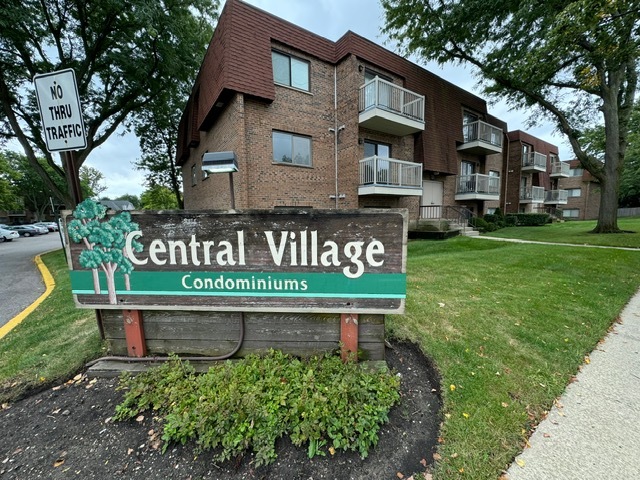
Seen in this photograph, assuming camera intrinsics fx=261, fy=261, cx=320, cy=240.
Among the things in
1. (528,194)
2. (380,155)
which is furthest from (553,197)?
(380,155)

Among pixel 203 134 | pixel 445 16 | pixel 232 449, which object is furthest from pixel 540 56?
pixel 203 134

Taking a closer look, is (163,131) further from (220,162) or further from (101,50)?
(220,162)

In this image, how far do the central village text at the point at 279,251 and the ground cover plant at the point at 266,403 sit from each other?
93cm

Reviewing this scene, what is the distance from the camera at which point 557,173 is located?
1219 inches

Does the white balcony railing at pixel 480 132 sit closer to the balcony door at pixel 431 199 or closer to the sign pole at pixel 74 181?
the balcony door at pixel 431 199

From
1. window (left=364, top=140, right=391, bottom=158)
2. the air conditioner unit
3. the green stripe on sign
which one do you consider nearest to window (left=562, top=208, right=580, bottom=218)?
window (left=364, top=140, right=391, bottom=158)

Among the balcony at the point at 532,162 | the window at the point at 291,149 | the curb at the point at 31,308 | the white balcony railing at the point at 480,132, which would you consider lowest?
the curb at the point at 31,308

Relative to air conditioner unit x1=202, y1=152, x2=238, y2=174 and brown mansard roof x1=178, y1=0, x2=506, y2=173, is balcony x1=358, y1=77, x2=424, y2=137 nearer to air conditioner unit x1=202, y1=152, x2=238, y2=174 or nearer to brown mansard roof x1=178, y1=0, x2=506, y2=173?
brown mansard roof x1=178, y1=0, x2=506, y2=173

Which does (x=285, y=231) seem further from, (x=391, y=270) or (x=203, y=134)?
(x=203, y=134)

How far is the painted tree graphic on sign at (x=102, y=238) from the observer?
244 centimetres

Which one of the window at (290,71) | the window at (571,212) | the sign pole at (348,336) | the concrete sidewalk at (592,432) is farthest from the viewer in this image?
the window at (571,212)

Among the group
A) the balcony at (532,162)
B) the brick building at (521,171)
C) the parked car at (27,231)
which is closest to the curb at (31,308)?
the brick building at (521,171)

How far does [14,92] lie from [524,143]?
34.9 metres

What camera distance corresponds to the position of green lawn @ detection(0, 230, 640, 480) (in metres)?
2.07
